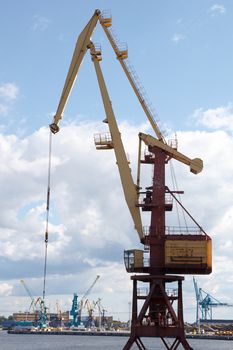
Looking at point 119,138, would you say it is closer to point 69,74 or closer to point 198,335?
point 69,74

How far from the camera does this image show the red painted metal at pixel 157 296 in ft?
141

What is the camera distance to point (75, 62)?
47812 millimetres

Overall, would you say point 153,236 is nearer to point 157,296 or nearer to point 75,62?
point 157,296

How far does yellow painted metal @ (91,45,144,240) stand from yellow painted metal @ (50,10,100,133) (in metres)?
1.17

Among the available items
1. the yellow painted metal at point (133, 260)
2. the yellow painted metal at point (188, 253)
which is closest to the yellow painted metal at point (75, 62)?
the yellow painted metal at point (133, 260)

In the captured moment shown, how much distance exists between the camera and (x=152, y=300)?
43750mm

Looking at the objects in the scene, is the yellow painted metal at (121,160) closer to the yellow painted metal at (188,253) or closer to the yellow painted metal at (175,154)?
the yellow painted metal at (175,154)

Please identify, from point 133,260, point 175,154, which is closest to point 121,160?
point 175,154

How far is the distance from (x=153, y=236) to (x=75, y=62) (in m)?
14.9

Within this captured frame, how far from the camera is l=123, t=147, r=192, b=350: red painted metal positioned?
42906mm

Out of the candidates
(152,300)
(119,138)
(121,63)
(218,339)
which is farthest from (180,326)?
(218,339)

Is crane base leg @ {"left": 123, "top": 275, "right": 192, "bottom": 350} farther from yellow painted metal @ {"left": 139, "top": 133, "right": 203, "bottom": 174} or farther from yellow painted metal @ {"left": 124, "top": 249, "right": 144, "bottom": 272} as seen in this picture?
yellow painted metal @ {"left": 139, "top": 133, "right": 203, "bottom": 174}

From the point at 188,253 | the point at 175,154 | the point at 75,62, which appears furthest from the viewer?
the point at 75,62

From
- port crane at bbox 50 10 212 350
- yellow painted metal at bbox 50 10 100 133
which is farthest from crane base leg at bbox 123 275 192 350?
yellow painted metal at bbox 50 10 100 133
